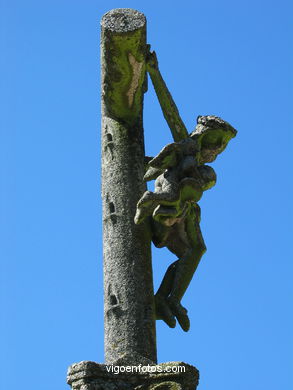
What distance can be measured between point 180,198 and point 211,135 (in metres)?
0.78

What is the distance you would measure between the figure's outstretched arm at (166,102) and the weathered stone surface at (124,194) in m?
0.14

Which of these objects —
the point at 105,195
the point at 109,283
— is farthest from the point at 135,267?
the point at 105,195

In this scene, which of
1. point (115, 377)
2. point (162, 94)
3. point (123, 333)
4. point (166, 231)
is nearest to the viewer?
point (115, 377)

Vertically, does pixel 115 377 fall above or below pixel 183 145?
below

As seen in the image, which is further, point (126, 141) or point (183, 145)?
point (126, 141)

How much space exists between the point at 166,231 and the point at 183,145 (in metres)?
0.78

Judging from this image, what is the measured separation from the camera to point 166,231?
9.07 m

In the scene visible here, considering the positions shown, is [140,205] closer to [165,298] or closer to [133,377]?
[165,298]

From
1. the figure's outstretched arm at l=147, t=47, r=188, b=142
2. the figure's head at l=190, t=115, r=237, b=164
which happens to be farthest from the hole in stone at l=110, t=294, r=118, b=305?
the figure's outstretched arm at l=147, t=47, r=188, b=142

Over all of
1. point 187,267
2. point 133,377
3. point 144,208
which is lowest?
point 133,377

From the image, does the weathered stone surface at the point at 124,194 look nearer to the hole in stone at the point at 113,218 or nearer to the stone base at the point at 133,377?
the hole in stone at the point at 113,218

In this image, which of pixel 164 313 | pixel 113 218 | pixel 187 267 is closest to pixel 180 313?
pixel 164 313

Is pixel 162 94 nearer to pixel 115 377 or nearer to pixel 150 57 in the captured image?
pixel 150 57

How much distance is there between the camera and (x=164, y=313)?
8.96 metres
